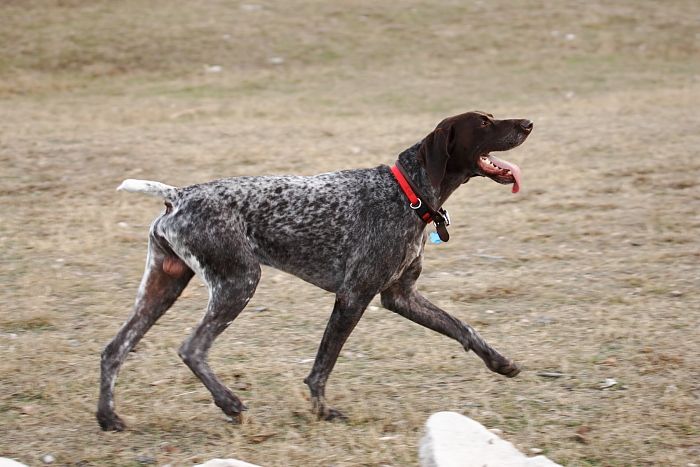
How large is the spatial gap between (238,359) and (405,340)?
1.12 m

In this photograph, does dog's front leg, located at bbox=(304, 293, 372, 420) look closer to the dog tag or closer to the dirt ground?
the dirt ground

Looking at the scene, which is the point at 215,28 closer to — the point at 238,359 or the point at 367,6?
the point at 367,6

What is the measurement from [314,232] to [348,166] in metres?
5.61

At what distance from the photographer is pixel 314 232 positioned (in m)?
5.29

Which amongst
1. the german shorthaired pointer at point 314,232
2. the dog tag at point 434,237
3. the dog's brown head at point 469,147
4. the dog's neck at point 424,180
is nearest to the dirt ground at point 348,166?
the german shorthaired pointer at point 314,232

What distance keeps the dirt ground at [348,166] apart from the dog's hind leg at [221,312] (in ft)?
0.57

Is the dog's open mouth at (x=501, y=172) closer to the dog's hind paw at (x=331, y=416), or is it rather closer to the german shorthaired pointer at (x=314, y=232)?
the german shorthaired pointer at (x=314, y=232)

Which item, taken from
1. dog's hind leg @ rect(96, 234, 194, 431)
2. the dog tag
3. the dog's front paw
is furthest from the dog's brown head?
dog's hind leg @ rect(96, 234, 194, 431)

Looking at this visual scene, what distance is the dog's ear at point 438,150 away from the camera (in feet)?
17.3

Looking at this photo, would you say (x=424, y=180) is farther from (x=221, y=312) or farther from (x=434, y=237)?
(x=221, y=312)

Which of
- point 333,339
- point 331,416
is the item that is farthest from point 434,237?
point 331,416

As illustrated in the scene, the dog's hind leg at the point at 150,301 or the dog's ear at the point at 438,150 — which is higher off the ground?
the dog's ear at the point at 438,150

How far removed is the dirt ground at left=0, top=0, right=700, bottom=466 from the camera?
16.9 ft

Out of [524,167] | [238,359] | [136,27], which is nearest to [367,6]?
[136,27]
